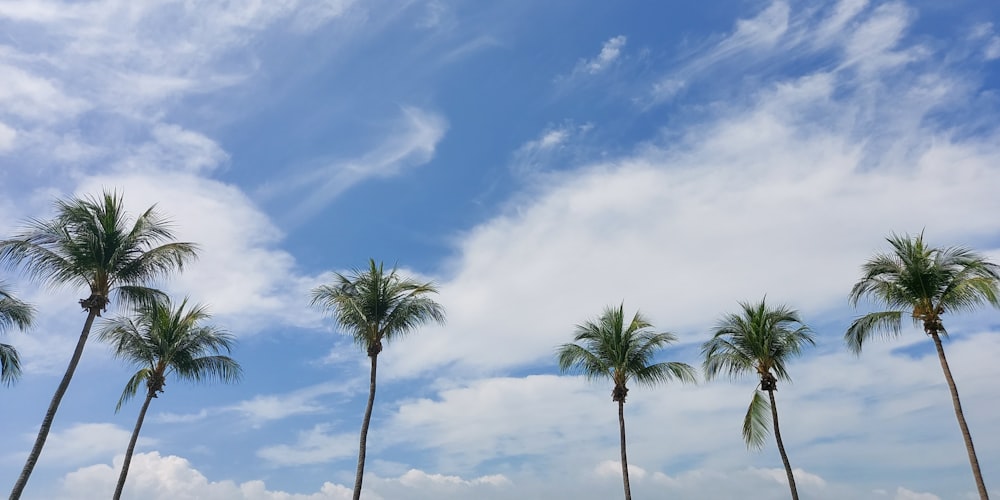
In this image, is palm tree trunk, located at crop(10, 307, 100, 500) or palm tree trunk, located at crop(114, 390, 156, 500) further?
palm tree trunk, located at crop(114, 390, 156, 500)

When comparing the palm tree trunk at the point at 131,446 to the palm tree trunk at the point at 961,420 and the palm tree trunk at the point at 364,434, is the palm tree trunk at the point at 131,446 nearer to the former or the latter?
the palm tree trunk at the point at 364,434

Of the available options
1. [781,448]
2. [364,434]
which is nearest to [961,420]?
[781,448]

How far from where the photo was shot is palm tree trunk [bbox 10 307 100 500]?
2216 cm

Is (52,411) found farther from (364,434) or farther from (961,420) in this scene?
(961,420)

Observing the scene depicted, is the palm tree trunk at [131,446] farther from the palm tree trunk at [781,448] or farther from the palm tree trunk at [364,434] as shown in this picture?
the palm tree trunk at [781,448]

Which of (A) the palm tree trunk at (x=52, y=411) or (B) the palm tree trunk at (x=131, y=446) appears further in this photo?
(B) the palm tree trunk at (x=131, y=446)

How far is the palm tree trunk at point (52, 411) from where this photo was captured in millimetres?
22158

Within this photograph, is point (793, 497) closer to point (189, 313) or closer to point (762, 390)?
point (762, 390)

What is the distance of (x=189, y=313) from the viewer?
3372cm

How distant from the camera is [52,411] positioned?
918 inches

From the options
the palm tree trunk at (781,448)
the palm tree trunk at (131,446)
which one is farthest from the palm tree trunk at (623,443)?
the palm tree trunk at (131,446)

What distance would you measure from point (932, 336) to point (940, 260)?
3070 millimetres

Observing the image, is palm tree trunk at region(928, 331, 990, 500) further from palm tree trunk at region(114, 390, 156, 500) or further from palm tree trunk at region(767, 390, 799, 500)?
palm tree trunk at region(114, 390, 156, 500)

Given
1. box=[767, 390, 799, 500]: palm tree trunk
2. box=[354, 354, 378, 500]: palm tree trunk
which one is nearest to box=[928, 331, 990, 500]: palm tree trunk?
box=[767, 390, 799, 500]: palm tree trunk
